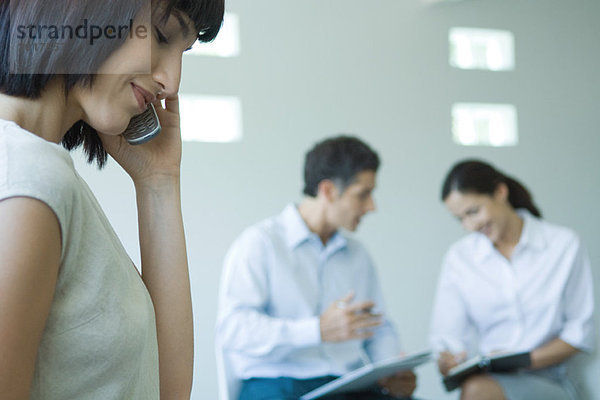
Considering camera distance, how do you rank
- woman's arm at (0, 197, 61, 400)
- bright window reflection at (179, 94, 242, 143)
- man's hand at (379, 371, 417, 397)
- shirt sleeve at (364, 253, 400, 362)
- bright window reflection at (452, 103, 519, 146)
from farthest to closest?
bright window reflection at (452, 103, 519, 146)
bright window reflection at (179, 94, 242, 143)
shirt sleeve at (364, 253, 400, 362)
man's hand at (379, 371, 417, 397)
woman's arm at (0, 197, 61, 400)

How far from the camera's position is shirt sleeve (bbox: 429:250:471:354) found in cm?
318

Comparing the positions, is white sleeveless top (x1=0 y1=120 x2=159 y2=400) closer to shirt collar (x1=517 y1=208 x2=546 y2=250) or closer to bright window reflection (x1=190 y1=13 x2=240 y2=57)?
shirt collar (x1=517 y1=208 x2=546 y2=250)

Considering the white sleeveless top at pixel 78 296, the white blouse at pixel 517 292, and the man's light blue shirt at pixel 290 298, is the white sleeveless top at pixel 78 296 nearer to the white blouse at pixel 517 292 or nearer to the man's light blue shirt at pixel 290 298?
the man's light blue shirt at pixel 290 298

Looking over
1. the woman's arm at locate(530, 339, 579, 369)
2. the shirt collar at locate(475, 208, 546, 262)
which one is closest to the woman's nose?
the woman's arm at locate(530, 339, 579, 369)

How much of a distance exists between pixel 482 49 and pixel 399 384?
3.13 m

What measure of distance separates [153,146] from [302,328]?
176 cm

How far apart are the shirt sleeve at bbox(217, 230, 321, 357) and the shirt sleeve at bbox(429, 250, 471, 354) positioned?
79 centimetres

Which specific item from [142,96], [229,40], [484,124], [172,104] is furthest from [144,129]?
[484,124]

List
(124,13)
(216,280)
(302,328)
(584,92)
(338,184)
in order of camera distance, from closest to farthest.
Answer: (124,13)
(302,328)
(338,184)
(216,280)
(584,92)

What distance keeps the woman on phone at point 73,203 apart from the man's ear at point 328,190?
7.38 ft

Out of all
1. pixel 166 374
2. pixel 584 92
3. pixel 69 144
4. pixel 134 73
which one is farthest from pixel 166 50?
pixel 584 92

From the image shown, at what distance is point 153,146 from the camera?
38.2 inches

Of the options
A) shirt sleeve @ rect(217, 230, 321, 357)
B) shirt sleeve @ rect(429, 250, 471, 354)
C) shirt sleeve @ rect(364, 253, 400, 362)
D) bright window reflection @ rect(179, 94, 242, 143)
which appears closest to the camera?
shirt sleeve @ rect(217, 230, 321, 357)

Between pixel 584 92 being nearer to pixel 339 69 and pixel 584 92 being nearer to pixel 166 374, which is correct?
pixel 339 69
